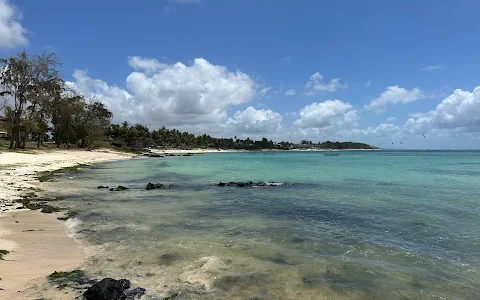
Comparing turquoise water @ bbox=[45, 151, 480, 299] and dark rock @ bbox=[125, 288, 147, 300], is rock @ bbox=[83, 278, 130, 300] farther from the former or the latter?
turquoise water @ bbox=[45, 151, 480, 299]

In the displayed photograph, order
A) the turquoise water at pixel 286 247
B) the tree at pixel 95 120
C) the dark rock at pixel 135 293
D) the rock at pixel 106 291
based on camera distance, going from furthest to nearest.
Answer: the tree at pixel 95 120, the turquoise water at pixel 286 247, the dark rock at pixel 135 293, the rock at pixel 106 291

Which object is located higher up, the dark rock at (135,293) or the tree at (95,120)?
the tree at (95,120)

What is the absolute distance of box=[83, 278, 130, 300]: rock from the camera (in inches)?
273

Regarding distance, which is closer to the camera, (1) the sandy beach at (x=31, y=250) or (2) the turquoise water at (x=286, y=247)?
(1) the sandy beach at (x=31, y=250)

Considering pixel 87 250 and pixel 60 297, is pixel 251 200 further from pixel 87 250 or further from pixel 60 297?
pixel 60 297

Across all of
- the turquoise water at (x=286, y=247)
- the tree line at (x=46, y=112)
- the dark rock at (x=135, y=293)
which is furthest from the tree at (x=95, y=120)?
the dark rock at (x=135, y=293)

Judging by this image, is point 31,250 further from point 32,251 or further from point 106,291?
point 106,291

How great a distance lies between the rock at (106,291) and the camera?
692 cm

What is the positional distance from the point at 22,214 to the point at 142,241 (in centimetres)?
755

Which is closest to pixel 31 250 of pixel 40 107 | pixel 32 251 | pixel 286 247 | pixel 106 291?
pixel 32 251

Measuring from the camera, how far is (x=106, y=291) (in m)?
6.98

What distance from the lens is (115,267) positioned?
9195mm

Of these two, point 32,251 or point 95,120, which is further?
point 95,120

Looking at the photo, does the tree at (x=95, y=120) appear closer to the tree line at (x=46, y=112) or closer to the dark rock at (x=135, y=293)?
the tree line at (x=46, y=112)
